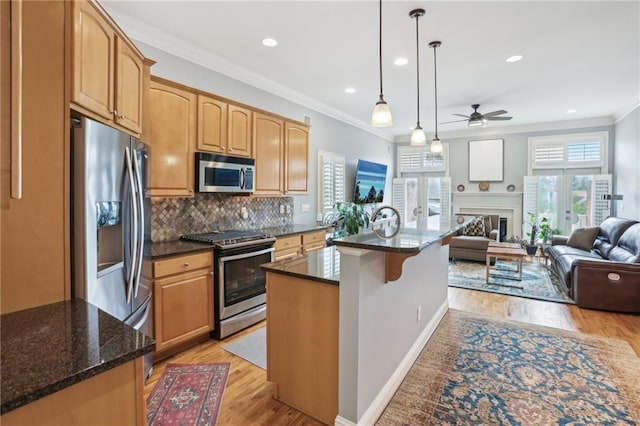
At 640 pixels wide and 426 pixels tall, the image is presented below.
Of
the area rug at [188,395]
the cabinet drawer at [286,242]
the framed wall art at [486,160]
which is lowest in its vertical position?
the area rug at [188,395]

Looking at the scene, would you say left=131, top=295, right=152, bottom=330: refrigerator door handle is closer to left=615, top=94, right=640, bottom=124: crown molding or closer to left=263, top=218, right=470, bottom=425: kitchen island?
left=263, top=218, right=470, bottom=425: kitchen island

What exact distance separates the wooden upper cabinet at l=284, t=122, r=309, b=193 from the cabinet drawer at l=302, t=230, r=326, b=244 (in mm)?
641

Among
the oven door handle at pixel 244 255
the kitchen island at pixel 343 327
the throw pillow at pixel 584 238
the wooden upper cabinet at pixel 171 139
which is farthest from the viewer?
the throw pillow at pixel 584 238

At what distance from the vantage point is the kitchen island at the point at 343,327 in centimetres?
177

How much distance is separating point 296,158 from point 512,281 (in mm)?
3937

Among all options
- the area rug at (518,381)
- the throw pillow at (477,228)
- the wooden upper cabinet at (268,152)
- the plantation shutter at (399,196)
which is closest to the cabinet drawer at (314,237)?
the wooden upper cabinet at (268,152)

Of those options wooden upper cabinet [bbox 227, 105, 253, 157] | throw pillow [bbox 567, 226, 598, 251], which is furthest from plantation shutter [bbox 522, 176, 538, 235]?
wooden upper cabinet [bbox 227, 105, 253, 157]

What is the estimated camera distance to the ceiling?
265cm

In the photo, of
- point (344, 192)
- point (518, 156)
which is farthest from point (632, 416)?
point (518, 156)

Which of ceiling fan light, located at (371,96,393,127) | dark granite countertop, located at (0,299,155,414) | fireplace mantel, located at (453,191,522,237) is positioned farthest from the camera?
fireplace mantel, located at (453,191,522,237)

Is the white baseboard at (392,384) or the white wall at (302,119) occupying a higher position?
the white wall at (302,119)

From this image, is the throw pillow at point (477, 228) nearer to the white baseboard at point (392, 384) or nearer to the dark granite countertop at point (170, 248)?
the white baseboard at point (392, 384)

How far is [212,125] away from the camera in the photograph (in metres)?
3.29

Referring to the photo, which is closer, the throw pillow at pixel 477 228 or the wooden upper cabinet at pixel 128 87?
the wooden upper cabinet at pixel 128 87
